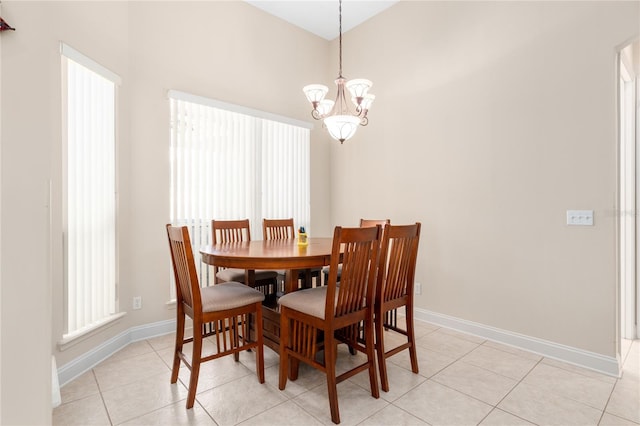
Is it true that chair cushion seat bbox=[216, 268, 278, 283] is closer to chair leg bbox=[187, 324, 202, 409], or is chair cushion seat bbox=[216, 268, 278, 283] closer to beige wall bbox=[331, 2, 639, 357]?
chair leg bbox=[187, 324, 202, 409]

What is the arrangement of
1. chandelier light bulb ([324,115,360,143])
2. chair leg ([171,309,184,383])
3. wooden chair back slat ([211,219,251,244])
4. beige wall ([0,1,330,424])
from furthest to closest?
wooden chair back slat ([211,219,251,244]) → chandelier light bulb ([324,115,360,143]) → chair leg ([171,309,184,383]) → beige wall ([0,1,330,424])

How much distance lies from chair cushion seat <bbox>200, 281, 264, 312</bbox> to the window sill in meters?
0.97

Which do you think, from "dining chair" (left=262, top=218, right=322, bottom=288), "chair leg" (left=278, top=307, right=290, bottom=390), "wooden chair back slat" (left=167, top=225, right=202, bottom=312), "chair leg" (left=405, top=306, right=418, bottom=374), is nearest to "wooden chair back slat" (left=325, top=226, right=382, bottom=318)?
"chair leg" (left=278, top=307, right=290, bottom=390)

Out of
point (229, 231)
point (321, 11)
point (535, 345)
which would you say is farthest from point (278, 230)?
point (321, 11)

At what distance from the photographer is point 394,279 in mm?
2150

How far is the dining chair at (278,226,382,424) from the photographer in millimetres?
1711

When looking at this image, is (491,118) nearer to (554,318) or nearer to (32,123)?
(554,318)

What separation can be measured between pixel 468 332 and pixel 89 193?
11.5ft

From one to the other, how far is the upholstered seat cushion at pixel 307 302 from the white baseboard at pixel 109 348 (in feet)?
5.12

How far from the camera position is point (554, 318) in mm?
2486

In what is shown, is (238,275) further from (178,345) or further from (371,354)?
(371,354)

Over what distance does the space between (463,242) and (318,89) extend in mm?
1989

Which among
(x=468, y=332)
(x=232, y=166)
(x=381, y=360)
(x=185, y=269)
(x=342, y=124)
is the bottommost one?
(x=468, y=332)

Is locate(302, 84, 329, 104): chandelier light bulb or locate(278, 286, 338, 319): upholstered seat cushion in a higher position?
locate(302, 84, 329, 104): chandelier light bulb
